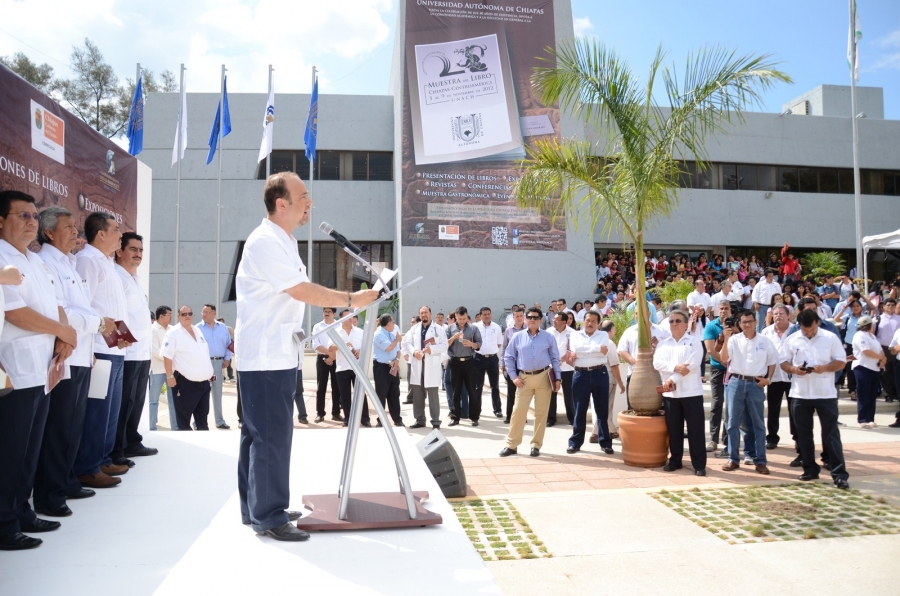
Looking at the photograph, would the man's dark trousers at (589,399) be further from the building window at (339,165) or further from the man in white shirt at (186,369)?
the building window at (339,165)

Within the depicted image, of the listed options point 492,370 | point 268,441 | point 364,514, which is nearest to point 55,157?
point 268,441

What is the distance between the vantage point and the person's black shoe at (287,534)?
2.94 m

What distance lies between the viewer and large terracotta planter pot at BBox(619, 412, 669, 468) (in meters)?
7.31

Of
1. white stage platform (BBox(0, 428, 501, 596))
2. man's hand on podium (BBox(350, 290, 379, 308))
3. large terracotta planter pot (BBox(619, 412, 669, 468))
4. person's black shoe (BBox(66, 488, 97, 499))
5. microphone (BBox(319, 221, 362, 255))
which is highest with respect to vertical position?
microphone (BBox(319, 221, 362, 255))

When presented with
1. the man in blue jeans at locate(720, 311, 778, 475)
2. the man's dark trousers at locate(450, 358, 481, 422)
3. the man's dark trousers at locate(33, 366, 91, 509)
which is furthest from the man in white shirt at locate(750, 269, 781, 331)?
the man's dark trousers at locate(33, 366, 91, 509)

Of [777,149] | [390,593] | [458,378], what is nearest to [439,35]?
[458,378]

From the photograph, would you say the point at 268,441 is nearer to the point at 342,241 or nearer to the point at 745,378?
the point at 342,241

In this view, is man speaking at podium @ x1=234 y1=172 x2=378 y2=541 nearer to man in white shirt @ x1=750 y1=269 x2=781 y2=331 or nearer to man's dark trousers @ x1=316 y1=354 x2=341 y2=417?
man's dark trousers @ x1=316 y1=354 x2=341 y2=417

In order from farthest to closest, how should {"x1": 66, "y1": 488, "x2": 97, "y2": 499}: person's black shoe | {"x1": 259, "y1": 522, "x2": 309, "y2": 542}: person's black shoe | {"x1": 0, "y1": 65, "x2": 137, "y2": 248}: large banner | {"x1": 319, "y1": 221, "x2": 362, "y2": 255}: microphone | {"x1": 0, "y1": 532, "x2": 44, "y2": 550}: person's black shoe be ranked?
1. {"x1": 0, "y1": 65, "x2": 137, "y2": 248}: large banner
2. {"x1": 66, "y1": 488, "x2": 97, "y2": 499}: person's black shoe
3. {"x1": 319, "y1": 221, "x2": 362, "y2": 255}: microphone
4. {"x1": 259, "y1": 522, "x2": 309, "y2": 542}: person's black shoe
5. {"x1": 0, "y1": 532, "x2": 44, "y2": 550}: person's black shoe

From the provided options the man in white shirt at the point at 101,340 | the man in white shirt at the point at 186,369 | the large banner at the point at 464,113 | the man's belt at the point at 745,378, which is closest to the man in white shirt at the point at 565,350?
the man's belt at the point at 745,378

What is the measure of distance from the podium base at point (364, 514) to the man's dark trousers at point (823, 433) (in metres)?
4.73

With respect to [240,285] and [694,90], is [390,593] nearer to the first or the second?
[240,285]

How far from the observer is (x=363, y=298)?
9.57 feet

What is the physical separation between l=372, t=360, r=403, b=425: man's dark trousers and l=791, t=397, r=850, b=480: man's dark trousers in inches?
224
